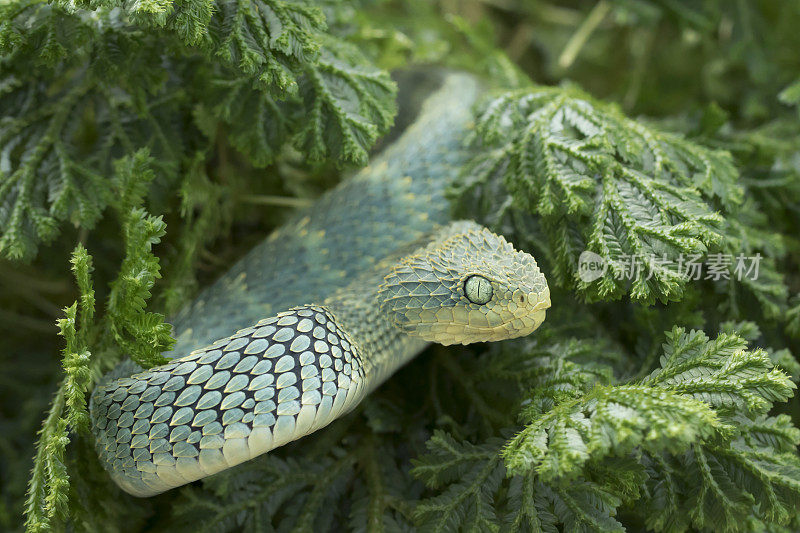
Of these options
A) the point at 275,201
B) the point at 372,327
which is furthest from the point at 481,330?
the point at 275,201

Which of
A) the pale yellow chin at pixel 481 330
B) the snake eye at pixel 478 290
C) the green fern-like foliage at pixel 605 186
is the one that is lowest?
the pale yellow chin at pixel 481 330

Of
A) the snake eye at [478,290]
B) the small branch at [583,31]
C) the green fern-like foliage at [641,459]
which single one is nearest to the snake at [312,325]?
the snake eye at [478,290]

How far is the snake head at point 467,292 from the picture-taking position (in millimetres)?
1449

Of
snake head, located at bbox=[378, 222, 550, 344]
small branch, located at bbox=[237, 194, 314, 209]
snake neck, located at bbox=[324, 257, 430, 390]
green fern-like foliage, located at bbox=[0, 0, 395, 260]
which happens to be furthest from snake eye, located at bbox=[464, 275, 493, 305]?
small branch, located at bbox=[237, 194, 314, 209]

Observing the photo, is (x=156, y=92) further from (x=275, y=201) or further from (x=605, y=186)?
(x=605, y=186)

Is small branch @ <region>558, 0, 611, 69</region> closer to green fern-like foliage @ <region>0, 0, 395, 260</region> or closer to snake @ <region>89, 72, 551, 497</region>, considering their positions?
snake @ <region>89, 72, 551, 497</region>

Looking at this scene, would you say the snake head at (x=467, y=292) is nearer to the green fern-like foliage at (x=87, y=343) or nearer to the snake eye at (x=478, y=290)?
the snake eye at (x=478, y=290)

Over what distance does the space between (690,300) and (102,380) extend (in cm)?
150

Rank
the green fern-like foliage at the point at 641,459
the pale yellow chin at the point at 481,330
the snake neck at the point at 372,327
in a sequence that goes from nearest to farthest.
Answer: the green fern-like foliage at the point at 641,459 < the pale yellow chin at the point at 481,330 < the snake neck at the point at 372,327

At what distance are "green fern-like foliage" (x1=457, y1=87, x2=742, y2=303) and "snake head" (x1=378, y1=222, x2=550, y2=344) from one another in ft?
0.48

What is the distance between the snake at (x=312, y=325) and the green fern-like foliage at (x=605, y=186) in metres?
0.15

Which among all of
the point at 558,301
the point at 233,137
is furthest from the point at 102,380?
the point at 558,301

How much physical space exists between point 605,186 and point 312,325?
0.78 metres

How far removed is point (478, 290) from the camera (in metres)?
1.46
